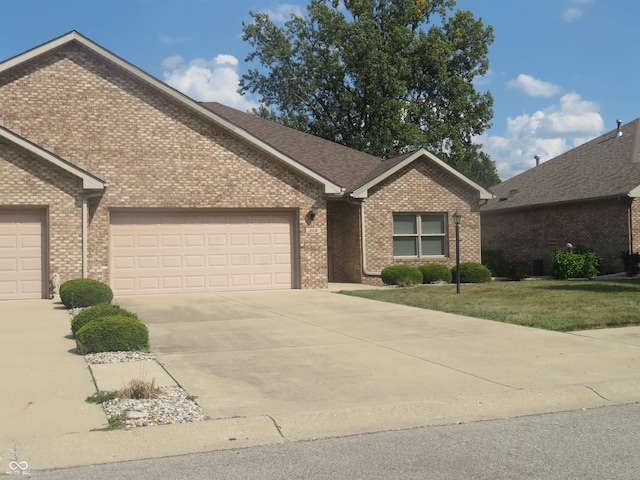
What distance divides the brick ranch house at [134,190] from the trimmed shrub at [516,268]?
789 cm

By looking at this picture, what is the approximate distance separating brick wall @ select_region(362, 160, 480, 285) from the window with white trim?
232mm

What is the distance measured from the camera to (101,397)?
7.02 m

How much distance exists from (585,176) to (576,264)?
222 inches

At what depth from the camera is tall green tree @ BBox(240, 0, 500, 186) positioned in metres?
42.0

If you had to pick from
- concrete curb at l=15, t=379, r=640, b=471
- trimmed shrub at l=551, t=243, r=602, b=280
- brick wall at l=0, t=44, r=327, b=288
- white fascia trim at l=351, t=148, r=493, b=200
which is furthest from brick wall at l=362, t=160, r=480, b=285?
concrete curb at l=15, t=379, r=640, b=471

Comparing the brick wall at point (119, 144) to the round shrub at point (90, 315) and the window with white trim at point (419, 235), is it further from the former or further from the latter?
the round shrub at point (90, 315)

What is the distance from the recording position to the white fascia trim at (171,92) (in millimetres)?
19000

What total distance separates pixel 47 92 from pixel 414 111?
25987 mm

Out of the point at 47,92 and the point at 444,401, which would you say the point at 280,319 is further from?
the point at 47,92

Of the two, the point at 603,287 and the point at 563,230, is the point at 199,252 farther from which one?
the point at 563,230

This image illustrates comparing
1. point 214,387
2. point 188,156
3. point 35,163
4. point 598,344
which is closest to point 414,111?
point 188,156

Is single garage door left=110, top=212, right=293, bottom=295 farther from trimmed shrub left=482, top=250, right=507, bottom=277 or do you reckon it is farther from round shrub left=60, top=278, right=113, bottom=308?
trimmed shrub left=482, top=250, right=507, bottom=277

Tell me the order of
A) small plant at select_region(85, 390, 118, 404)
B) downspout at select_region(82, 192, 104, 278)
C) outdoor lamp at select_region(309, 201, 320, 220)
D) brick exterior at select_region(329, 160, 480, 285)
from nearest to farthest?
small plant at select_region(85, 390, 118, 404)
downspout at select_region(82, 192, 104, 278)
outdoor lamp at select_region(309, 201, 320, 220)
brick exterior at select_region(329, 160, 480, 285)
